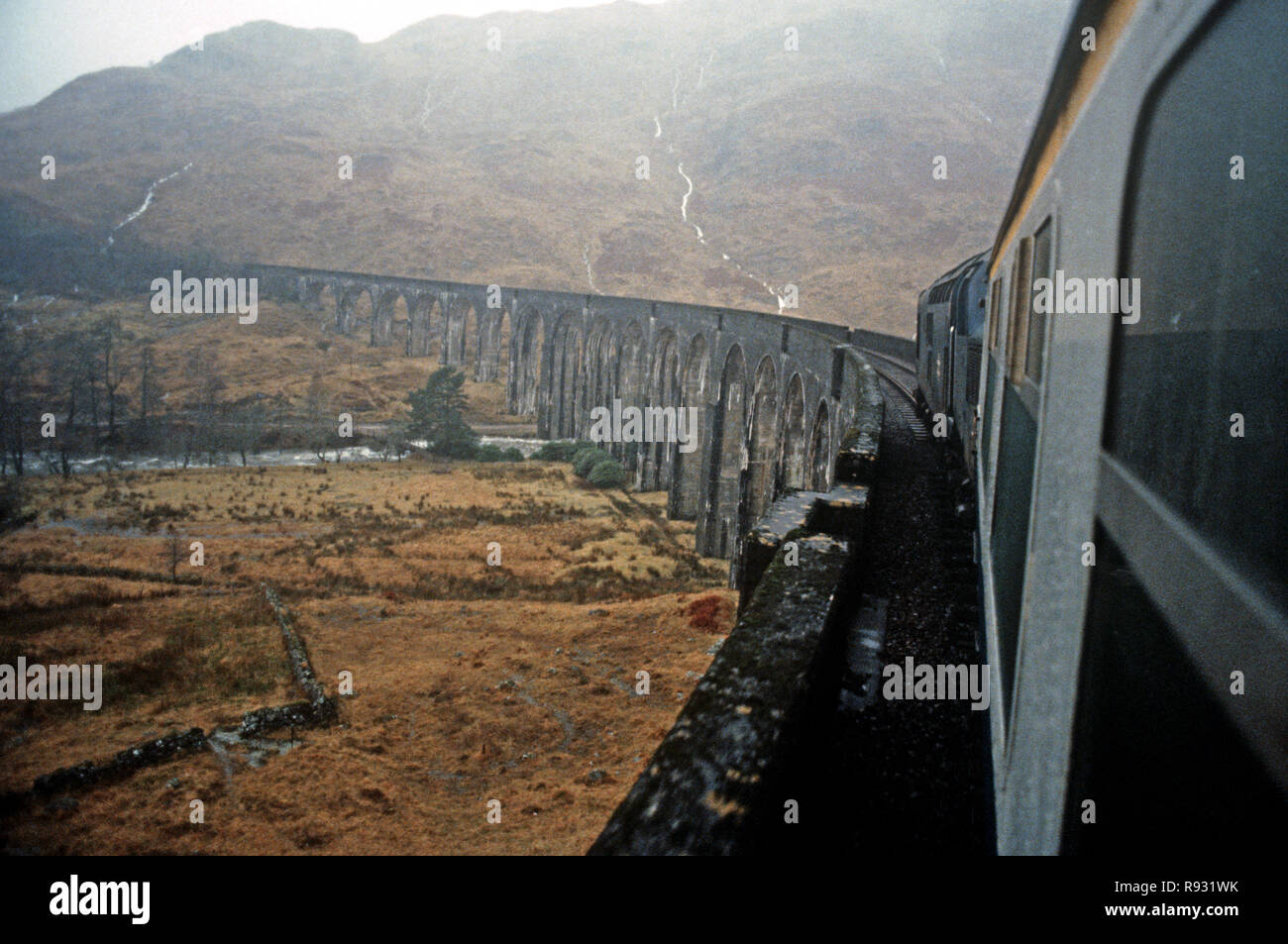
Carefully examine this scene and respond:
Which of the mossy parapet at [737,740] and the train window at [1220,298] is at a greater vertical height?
the train window at [1220,298]

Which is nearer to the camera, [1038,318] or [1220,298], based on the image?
[1220,298]

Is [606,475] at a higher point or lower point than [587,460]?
lower

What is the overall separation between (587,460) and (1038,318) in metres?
32.4

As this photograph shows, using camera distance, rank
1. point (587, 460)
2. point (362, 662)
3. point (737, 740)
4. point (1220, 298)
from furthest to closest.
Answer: point (587, 460), point (362, 662), point (737, 740), point (1220, 298)

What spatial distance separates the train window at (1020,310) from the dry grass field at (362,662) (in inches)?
282

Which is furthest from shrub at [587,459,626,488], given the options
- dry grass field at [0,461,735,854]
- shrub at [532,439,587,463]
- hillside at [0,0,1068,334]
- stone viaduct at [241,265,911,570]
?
hillside at [0,0,1068,334]

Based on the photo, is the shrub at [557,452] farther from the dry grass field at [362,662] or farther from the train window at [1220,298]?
the train window at [1220,298]

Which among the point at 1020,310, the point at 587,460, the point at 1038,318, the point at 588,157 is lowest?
→ the point at 587,460

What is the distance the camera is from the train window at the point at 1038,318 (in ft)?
7.54

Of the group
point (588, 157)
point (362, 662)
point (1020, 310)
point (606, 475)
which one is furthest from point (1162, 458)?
point (588, 157)

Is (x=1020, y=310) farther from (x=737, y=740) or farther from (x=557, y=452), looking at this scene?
(x=557, y=452)

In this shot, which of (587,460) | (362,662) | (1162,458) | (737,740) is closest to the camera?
(1162,458)

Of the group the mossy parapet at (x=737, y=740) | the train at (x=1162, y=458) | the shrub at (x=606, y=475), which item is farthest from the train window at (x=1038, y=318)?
the shrub at (x=606, y=475)

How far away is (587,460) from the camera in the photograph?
3462 cm
